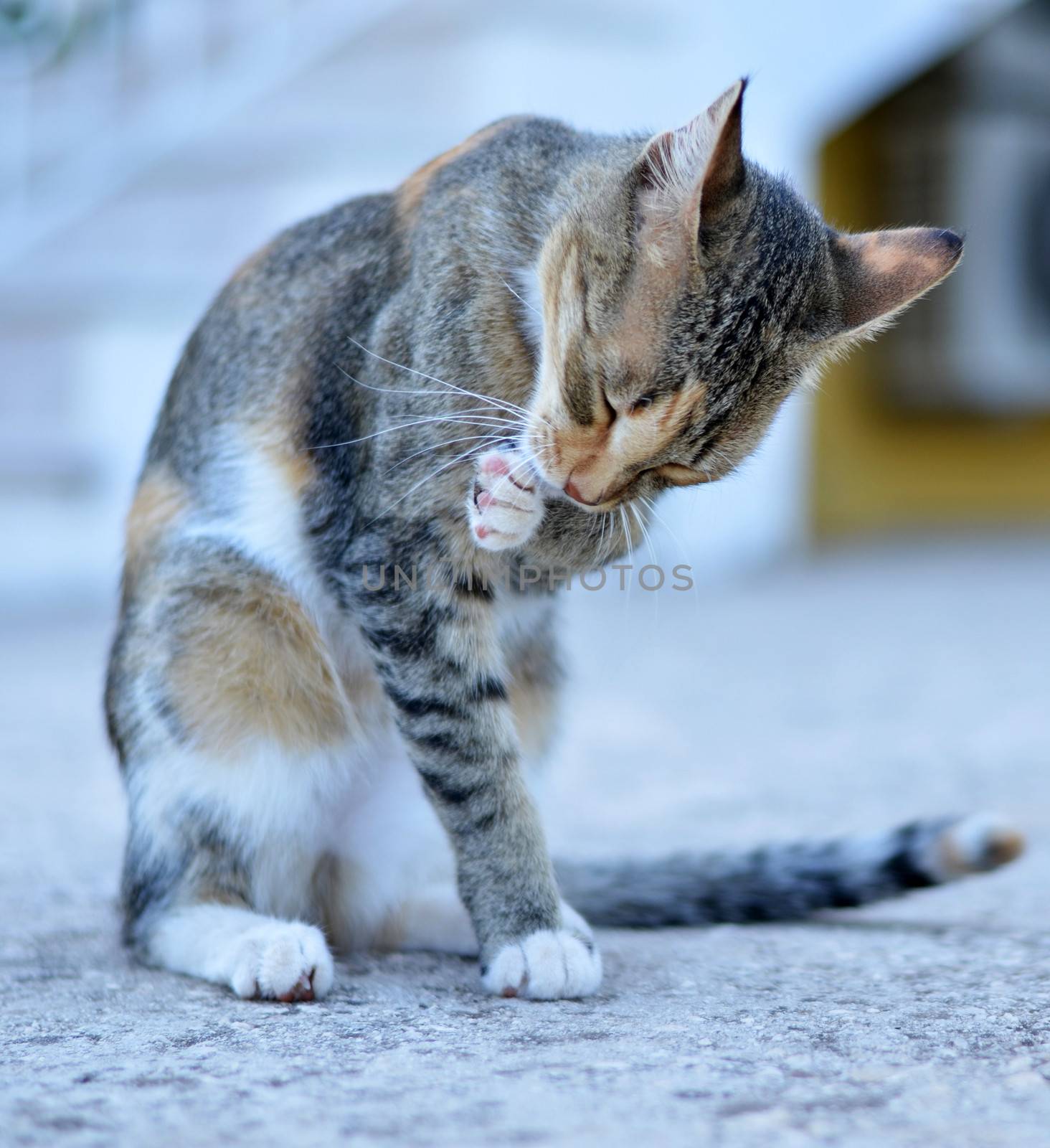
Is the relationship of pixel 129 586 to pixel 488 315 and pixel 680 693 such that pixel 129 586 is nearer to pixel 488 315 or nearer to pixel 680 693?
pixel 488 315

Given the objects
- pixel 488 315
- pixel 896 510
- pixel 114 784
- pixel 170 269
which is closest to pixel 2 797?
pixel 114 784

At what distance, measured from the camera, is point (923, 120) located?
32.8 feet

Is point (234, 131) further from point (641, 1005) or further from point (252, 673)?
point (641, 1005)

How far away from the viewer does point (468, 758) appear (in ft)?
7.19

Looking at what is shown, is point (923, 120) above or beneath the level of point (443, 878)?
Result: above

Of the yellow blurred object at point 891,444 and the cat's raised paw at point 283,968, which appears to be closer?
the cat's raised paw at point 283,968

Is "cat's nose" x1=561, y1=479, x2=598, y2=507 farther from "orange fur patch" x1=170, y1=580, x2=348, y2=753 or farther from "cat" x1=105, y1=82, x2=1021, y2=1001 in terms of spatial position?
"orange fur patch" x1=170, y1=580, x2=348, y2=753

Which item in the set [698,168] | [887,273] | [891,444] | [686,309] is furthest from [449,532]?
[891,444]

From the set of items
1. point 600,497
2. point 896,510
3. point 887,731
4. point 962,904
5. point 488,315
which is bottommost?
point 962,904

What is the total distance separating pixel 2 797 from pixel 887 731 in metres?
2.50

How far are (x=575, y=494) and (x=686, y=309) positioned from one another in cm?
32

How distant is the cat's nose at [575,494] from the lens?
2191 mm

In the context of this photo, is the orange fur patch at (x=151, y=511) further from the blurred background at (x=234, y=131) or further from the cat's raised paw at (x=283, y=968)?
the blurred background at (x=234, y=131)

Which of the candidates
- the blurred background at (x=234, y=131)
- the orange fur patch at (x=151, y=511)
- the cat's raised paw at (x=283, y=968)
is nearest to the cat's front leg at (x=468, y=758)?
the cat's raised paw at (x=283, y=968)
